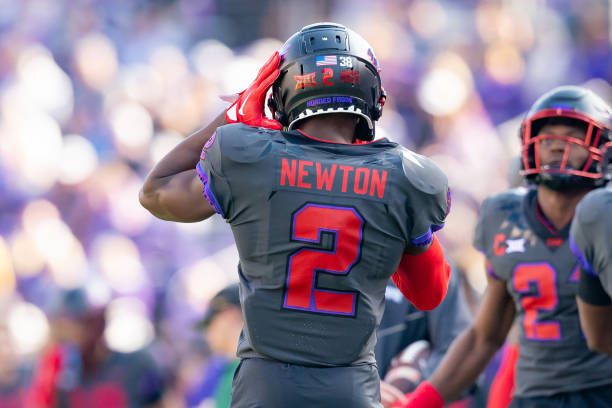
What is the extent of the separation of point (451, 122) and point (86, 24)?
4927mm

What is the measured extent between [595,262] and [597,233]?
12cm

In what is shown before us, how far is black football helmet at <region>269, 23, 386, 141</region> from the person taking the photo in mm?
4172

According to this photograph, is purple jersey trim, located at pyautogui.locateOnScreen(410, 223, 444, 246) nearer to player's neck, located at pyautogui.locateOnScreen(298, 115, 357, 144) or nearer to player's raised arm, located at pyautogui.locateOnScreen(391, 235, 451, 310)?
player's raised arm, located at pyautogui.locateOnScreen(391, 235, 451, 310)

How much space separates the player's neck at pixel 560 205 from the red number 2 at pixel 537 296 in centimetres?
20

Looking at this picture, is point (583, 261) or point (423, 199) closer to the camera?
point (423, 199)

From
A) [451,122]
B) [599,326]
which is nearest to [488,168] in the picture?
[451,122]

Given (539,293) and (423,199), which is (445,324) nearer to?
(539,293)

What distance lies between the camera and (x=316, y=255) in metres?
4.00

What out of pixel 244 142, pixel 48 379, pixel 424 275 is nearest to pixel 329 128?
pixel 244 142

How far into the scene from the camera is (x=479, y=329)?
575 centimetres

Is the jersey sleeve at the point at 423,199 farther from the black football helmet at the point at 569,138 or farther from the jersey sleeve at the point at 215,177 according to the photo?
the black football helmet at the point at 569,138

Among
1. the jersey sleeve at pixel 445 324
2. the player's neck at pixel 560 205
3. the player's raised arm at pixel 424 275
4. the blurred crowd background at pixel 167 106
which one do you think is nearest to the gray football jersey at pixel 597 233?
the player's raised arm at pixel 424 275

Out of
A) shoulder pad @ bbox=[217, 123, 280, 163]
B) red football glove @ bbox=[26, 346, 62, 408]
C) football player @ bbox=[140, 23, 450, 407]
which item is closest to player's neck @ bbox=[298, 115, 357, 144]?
football player @ bbox=[140, 23, 450, 407]

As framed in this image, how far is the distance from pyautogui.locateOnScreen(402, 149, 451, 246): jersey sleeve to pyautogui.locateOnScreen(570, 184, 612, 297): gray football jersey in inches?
25.3
